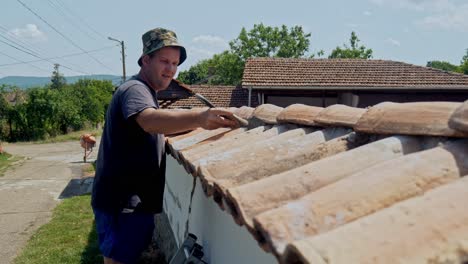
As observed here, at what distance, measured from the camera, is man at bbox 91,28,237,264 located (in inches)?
108

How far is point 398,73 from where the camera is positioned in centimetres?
1933

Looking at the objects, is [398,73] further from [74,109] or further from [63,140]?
[74,109]

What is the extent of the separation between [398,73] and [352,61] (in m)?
2.61

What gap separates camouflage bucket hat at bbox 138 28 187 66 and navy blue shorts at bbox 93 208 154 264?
1.10 metres

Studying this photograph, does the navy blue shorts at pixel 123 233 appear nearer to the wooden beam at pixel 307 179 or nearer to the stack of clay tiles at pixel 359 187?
the stack of clay tiles at pixel 359 187

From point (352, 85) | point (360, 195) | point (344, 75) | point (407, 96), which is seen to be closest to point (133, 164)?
point (360, 195)

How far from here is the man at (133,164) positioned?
2.76 metres

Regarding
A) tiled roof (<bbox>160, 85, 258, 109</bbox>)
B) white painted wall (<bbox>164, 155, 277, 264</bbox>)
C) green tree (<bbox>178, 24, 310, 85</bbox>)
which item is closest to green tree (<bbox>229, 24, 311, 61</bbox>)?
green tree (<bbox>178, 24, 310, 85</bbox>)

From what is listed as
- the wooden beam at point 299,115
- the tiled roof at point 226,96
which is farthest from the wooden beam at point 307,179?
the tiled roof at point 226,96

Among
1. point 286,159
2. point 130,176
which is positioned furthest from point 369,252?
point 130,176

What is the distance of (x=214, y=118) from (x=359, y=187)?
136cm

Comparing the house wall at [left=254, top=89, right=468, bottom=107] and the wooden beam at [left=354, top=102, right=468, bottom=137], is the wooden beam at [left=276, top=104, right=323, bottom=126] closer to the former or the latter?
the wooden beam at [left=354, top=102, right=468, bottom=137]

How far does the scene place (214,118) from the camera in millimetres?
2562

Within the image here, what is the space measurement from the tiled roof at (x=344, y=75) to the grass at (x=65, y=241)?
10.2 meters
